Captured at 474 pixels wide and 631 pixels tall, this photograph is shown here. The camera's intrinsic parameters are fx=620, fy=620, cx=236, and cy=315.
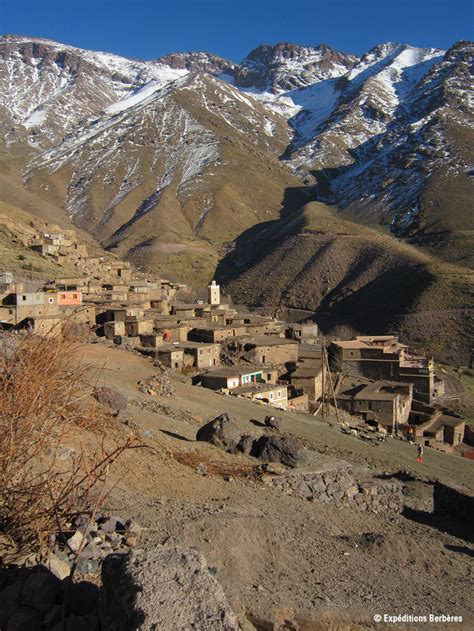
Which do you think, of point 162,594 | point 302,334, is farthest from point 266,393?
point 302,334

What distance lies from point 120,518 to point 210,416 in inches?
316

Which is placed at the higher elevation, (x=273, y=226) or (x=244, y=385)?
(x=273, y=226)

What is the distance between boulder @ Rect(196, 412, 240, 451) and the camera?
933 centimetres

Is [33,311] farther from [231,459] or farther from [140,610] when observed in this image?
[140,610]

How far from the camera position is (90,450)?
6.75 m

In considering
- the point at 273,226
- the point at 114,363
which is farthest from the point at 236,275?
the point at 114,363

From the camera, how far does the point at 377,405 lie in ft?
73.8

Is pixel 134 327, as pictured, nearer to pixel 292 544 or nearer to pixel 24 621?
pixel 292 544

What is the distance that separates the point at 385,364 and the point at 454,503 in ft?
71.4

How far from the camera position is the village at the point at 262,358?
21.5m

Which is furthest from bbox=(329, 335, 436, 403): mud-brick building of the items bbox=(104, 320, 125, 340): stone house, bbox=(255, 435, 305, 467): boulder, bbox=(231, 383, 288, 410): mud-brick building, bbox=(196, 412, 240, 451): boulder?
bbox=(255, 435, 305, 467): boulder

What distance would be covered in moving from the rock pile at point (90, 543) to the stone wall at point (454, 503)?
19.8ft

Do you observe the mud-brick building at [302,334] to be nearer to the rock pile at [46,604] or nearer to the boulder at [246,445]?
the boulder at [246,445]

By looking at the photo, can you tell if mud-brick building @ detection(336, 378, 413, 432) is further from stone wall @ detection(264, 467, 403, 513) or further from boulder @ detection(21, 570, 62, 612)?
boulder @ detection(21, 570, 62, 612)
